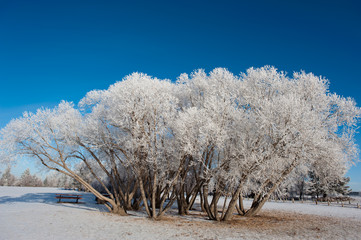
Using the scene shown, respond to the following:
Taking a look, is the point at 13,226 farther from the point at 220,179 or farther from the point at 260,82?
the point at 260,82

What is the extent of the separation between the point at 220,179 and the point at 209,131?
134 inches

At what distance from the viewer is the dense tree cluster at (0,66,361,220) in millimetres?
13758

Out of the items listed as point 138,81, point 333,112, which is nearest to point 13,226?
point 138,81

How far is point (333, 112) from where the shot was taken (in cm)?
1725

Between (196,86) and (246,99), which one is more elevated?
(196,86)

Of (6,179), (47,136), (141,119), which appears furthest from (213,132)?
(6,179)

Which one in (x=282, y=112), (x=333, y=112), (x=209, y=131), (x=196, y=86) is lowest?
(x=209, y=131)

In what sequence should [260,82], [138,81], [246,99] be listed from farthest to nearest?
[260,82] < [246,99] < [138,81]

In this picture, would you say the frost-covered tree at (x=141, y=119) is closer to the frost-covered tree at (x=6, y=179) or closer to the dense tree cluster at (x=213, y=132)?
the dense tree cluster at (x=213, y=132)

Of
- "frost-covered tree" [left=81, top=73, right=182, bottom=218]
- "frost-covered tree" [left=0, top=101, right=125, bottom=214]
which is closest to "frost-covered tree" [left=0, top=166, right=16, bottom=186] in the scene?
"frost-covered tree" [left=0, top=101, right=125, bottom=214]

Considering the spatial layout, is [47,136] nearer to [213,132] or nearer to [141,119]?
[141,119]

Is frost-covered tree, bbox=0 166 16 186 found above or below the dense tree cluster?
below

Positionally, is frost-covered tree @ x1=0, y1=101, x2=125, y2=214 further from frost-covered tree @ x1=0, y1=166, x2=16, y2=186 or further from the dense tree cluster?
frost-covered tree @ x1=0, y1=166, x2=16, y2=186

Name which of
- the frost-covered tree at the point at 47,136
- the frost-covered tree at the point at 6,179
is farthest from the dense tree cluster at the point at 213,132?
the frost-covered tree at the point at 6,179
